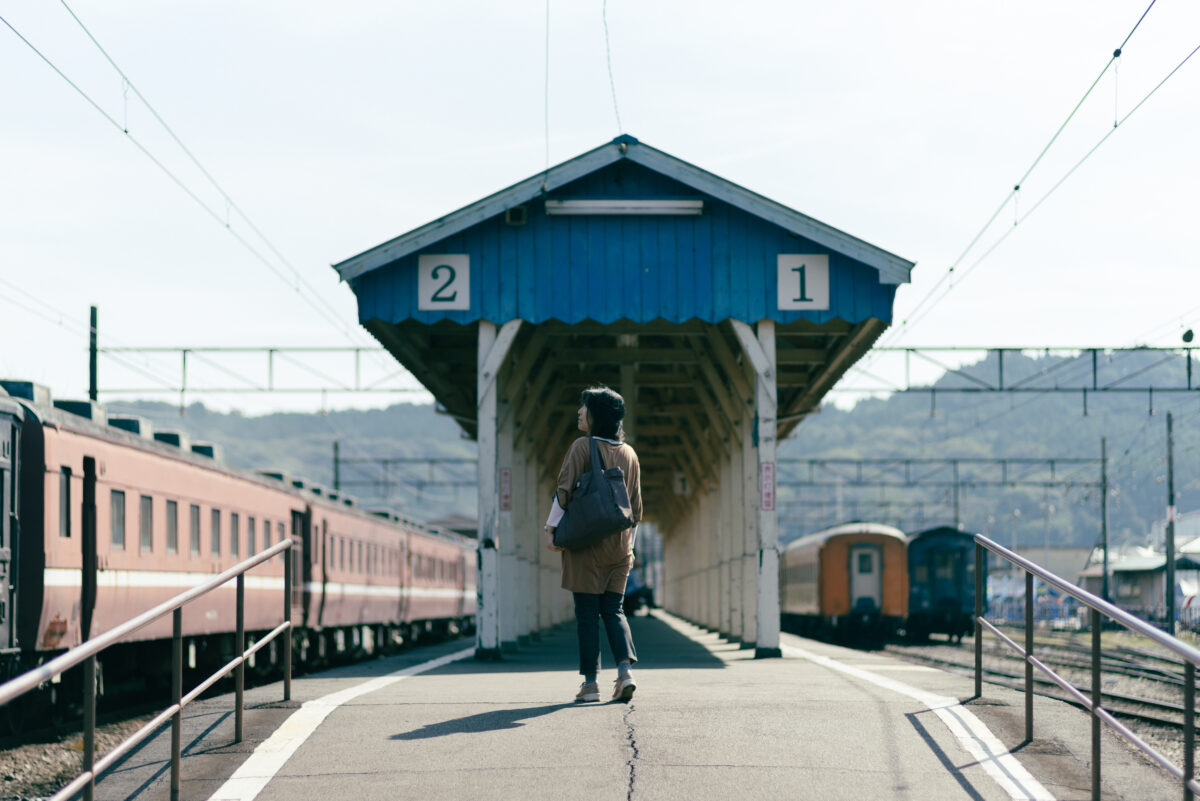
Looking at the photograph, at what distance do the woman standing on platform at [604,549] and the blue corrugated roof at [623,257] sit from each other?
27.9 feet

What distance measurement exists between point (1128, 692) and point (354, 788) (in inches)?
722

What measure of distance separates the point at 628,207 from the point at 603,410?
29.7 feet

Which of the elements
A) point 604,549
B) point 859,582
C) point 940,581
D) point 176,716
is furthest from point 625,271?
point 940,581

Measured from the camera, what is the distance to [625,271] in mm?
17594

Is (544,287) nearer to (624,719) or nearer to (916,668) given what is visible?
(916,668)

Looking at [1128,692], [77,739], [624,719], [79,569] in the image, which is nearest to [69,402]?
[79,569]

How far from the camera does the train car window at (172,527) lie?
1670cm

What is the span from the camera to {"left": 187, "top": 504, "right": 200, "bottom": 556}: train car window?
17531 mm

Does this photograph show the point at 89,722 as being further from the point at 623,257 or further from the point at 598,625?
the point at 623,257

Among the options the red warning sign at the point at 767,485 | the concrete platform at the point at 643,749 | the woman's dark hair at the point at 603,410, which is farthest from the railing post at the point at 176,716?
the red warning sign at the point at 767,485

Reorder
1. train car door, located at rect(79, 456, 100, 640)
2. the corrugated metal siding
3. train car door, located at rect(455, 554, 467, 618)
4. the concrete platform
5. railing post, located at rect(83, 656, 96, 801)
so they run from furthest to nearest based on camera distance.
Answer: train car door, located at rect(455, 554, 467, 618)
the corrugated metal siding
train car door, located at rect(79, 456, 100, 640)
the concrete platform
railing post, located at rect(83, 656, 96, 801)

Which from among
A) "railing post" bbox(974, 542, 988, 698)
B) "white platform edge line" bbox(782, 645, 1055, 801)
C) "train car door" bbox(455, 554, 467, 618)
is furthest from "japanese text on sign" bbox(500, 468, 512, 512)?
"train car door" bbox(455, 554, 467, 618)

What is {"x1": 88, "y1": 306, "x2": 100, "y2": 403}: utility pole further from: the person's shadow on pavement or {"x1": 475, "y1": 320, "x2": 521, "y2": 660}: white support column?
the person's shadow on pavement

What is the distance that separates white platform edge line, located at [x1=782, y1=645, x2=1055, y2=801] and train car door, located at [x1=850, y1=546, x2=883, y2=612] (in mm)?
28969
